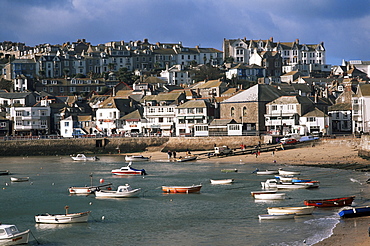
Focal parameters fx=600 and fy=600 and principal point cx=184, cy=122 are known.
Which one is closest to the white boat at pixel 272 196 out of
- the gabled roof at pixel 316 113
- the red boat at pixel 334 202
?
the red boat at pixel 334 202

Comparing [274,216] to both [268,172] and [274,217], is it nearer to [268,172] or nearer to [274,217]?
[274,217]

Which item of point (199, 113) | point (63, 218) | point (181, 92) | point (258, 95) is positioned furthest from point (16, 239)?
point (181, 92)

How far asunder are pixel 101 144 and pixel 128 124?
11.7 m

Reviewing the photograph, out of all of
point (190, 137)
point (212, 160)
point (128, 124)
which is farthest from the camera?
point (128, 124)

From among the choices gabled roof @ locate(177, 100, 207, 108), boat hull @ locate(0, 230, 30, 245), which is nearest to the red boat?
boat hull @ locate(0, 230, 30, 245)

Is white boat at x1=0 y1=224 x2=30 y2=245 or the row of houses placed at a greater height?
the row of houses

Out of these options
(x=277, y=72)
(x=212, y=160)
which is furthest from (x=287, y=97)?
(x=277, y=72)

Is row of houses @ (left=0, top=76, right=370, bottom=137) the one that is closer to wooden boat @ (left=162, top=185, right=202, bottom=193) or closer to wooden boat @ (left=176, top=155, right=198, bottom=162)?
wooden boat @ (left=176, top=155, right=198, bottom=162)

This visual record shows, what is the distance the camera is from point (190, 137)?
87625mm

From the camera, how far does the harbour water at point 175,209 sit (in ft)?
106

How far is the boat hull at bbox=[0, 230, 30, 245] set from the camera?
3023cm

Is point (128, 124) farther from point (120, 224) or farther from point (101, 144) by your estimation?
point (120, 224)

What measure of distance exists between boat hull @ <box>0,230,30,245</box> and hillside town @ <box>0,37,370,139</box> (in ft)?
189

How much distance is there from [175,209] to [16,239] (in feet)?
43.4
